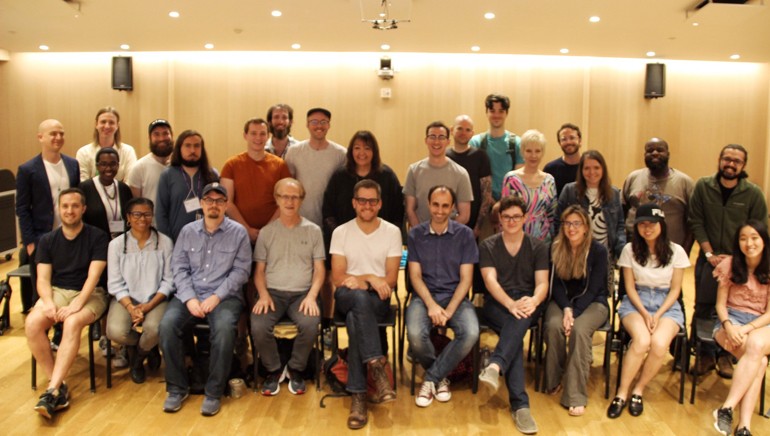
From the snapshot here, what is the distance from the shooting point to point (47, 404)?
3.26 metres

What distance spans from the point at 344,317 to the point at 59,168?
7.63 feet

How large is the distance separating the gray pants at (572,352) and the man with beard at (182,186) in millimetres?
2242

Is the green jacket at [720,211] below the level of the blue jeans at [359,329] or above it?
above

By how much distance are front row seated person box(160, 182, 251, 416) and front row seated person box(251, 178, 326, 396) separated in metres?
0.14

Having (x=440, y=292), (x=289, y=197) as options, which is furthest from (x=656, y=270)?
(x=289, y=197)

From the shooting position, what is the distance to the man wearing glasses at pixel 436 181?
4121mm

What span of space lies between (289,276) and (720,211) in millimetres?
2715

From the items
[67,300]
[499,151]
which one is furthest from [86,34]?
[499,151]

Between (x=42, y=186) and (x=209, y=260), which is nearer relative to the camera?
(x=209, y=260)

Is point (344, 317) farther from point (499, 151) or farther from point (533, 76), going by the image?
point (533, 76)

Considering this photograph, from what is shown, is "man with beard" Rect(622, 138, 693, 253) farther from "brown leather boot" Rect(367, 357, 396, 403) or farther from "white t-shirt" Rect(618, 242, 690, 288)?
"brown leather boot" Rect(367, 357, 396, 403)

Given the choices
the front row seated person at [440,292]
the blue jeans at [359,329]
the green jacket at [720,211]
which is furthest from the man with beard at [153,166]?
the green jacket at [720,211]

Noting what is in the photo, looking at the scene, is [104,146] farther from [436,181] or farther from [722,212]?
[722,212]

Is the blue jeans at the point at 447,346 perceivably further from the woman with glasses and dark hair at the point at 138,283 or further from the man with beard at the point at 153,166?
the man with beard at the point at 153,166
